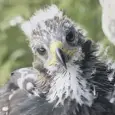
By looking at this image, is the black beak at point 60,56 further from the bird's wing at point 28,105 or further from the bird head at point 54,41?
the bird's wing at point 28,105

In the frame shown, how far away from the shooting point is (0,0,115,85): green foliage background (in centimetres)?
118

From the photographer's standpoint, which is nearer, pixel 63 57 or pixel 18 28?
pixel 63 57

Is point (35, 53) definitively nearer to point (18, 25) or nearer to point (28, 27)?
point (28, 27)

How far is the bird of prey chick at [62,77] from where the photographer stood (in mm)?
1027

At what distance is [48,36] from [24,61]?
0.24 m

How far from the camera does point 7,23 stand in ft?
4.16

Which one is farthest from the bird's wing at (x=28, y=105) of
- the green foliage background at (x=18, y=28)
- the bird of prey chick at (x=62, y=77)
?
the green foliage background at (x=18, y=28)

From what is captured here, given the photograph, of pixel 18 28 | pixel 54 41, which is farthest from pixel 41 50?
pixel 18 28

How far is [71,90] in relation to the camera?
1.07m

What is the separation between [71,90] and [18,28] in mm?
232

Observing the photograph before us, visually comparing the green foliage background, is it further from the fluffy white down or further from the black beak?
the black beak

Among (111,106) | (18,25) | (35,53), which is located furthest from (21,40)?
(111,106)

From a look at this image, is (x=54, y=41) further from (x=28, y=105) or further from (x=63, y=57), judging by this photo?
(x=28, y=105)

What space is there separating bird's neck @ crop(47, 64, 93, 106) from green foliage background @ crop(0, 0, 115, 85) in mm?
119
